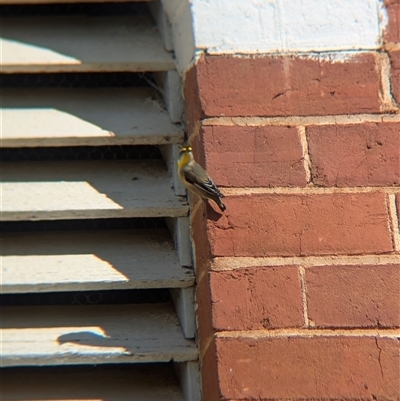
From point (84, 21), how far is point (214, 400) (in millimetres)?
908

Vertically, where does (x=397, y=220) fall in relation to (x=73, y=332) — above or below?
above

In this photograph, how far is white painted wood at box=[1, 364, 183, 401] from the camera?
1603 millimetres

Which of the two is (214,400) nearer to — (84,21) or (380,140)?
(380,140)

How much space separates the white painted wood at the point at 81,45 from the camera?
1701 mm

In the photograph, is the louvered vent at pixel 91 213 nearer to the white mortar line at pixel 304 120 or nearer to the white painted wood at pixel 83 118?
the white painted wood at pixel 83 118

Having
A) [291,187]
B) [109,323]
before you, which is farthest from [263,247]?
[109,323]

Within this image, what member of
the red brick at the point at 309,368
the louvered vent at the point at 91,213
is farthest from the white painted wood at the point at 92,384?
the red brick at the point at 309,368

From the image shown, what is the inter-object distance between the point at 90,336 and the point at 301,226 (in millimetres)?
475

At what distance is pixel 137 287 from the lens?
1.61 meters

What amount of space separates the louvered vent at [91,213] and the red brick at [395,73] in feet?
1.45

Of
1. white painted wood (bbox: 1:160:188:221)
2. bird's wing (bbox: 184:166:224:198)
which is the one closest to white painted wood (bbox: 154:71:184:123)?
white painted wood (bbox: 1:160:188:221)

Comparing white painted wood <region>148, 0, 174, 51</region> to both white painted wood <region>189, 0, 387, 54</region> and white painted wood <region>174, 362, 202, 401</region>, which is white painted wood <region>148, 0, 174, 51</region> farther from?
white painted wood <region>174, 362, 202, 401</region>

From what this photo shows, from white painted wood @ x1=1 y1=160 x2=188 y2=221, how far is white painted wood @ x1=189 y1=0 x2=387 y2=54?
1.06 ft


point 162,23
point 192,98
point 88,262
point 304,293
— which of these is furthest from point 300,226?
point 162,23
